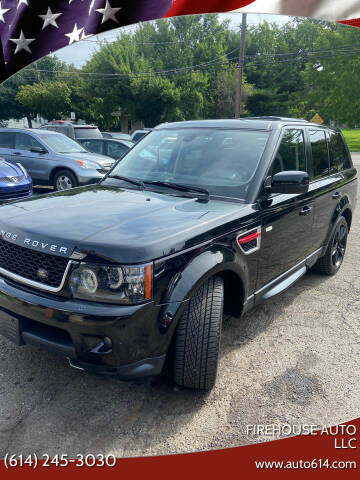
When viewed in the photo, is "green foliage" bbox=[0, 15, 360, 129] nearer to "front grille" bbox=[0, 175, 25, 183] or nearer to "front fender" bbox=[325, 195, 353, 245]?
"front grille" bbox=[0, 175, 25, 183]

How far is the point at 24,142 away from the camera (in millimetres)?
10312

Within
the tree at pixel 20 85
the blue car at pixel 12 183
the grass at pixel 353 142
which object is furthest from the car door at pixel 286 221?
the tree at pixel 20 85

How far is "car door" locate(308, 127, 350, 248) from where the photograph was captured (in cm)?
414

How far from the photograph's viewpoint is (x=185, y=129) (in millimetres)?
3768

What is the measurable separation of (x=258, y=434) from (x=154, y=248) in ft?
4.29

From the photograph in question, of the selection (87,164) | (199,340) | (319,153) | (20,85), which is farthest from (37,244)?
(20,85)

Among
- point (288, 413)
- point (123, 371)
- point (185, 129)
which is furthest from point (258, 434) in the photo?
point (185, 129)

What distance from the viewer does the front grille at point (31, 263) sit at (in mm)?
2273

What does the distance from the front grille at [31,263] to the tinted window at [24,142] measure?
838 cm

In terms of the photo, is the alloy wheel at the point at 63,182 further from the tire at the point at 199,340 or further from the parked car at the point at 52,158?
the tire at the point at 199,340

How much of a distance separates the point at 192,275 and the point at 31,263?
0.99m

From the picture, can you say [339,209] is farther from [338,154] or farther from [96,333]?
[96,333]

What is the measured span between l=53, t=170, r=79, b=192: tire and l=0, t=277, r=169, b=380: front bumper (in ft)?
24.8

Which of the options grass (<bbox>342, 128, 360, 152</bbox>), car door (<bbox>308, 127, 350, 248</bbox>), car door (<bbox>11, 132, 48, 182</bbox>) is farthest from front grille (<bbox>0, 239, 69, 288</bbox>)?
grass (<bbox>342, 128, 360, 152</bbox>)
